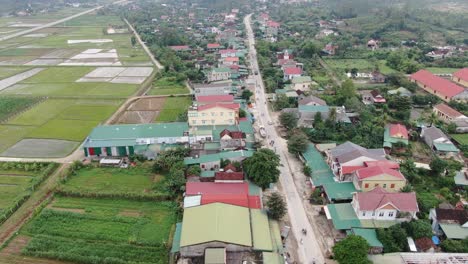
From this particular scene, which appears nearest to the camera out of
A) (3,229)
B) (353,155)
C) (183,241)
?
(183,241)

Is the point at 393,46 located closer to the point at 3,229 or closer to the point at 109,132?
the point at 109,132

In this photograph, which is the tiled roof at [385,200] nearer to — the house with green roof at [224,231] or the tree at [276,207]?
the tree at [276,207]

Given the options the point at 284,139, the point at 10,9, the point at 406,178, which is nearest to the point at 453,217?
the point at 406,178

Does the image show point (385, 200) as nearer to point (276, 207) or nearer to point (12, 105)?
point (276, 207)

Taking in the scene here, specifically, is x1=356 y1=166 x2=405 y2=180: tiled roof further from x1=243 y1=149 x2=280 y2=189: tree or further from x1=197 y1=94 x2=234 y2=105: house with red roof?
x1=197 y1=94 x2=234 y2=105: house with red roof

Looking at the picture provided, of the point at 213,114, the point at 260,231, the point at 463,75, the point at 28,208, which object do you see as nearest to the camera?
the point at 260,231

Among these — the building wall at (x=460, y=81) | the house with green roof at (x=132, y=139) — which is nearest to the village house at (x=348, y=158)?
the house with green roof at (x=132, y=139)

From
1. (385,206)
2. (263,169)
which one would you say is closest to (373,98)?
(263,169)
